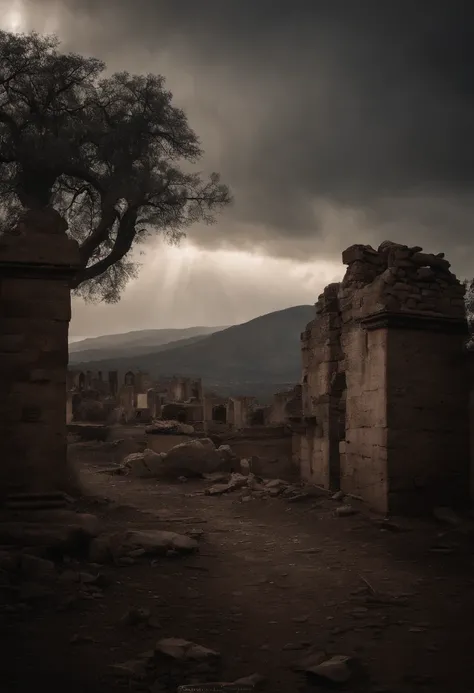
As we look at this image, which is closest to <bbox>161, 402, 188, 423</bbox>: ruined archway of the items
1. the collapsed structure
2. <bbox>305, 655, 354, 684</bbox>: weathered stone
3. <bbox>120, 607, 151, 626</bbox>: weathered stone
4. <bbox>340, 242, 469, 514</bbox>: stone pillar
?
the collapsed structure

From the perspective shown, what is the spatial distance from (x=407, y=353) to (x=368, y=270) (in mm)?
2087

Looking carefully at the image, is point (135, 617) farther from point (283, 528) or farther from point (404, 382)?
point (404, 382)

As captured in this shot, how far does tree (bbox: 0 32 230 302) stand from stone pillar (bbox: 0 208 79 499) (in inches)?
165

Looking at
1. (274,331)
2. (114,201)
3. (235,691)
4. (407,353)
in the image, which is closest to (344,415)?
(407,353)

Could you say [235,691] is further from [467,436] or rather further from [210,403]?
[210,403]

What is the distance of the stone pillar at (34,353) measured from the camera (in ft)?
22.9

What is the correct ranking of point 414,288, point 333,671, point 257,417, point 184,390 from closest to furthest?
1. point 333,671
2. point 414,288
3. point 257,417
4. point 184,390

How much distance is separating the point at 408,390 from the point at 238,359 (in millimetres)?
98726

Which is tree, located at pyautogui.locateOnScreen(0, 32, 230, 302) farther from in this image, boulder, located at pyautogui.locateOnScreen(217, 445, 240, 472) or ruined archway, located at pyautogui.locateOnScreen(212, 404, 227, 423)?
ruined archway, located at pyautogui.locateOnScreen(212, 404, 227, 423)

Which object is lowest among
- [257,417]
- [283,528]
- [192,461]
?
[283,528]

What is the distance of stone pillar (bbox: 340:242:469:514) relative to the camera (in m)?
9.09

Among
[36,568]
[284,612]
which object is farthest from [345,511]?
[36,568]

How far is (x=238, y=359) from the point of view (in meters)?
108

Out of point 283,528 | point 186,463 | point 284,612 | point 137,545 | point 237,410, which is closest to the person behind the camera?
point 284,612
